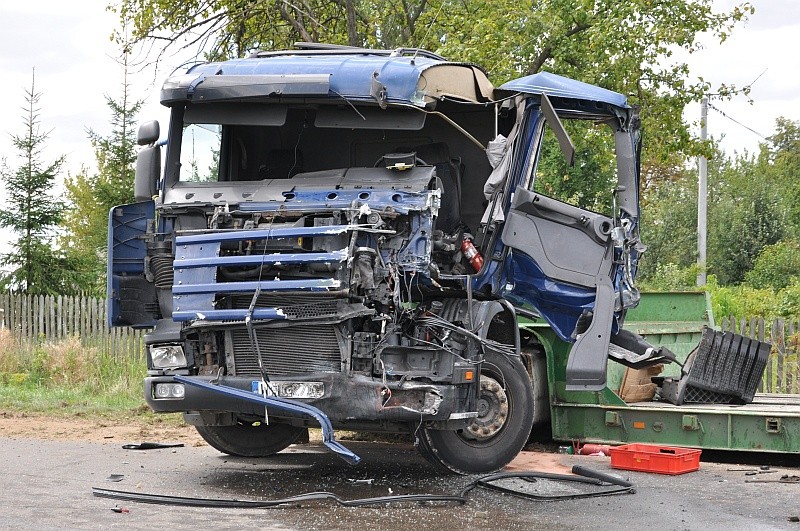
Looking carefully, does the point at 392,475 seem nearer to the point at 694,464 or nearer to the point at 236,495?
the point at 236,495

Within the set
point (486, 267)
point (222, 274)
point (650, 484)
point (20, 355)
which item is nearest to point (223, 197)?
point (222, 274)

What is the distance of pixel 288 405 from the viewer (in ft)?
24.1

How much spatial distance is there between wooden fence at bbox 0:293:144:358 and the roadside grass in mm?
154

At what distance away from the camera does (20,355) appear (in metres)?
15.9

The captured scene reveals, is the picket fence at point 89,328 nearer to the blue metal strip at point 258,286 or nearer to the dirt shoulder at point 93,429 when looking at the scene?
the dirt shoulder at point 93,429

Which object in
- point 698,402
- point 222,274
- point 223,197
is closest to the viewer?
point 222,274

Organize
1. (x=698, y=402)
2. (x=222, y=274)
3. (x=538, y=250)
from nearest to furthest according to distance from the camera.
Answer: (x=222, y=274) < (x=538, y=250) < (x=698, y=402)

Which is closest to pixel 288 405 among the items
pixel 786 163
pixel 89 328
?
pixel 89 328

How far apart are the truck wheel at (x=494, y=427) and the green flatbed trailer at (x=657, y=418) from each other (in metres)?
1.40

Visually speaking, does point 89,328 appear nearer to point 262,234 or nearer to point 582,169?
point 262,234

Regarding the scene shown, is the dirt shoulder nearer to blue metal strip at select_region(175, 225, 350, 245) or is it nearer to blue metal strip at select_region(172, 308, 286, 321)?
blue metal strip at select_region(172, 308, 286, 321)

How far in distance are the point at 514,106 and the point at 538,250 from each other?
1202 millimetres

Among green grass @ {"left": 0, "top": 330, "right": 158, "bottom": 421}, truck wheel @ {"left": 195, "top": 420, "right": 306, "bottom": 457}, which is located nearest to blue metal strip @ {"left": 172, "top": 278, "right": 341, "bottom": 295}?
truck wheel @ {"left": 195, "top": 420, "right": 306, "bottom": 457}

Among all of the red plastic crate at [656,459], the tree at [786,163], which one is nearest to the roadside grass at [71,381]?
the red plastic crate at [656,459]
